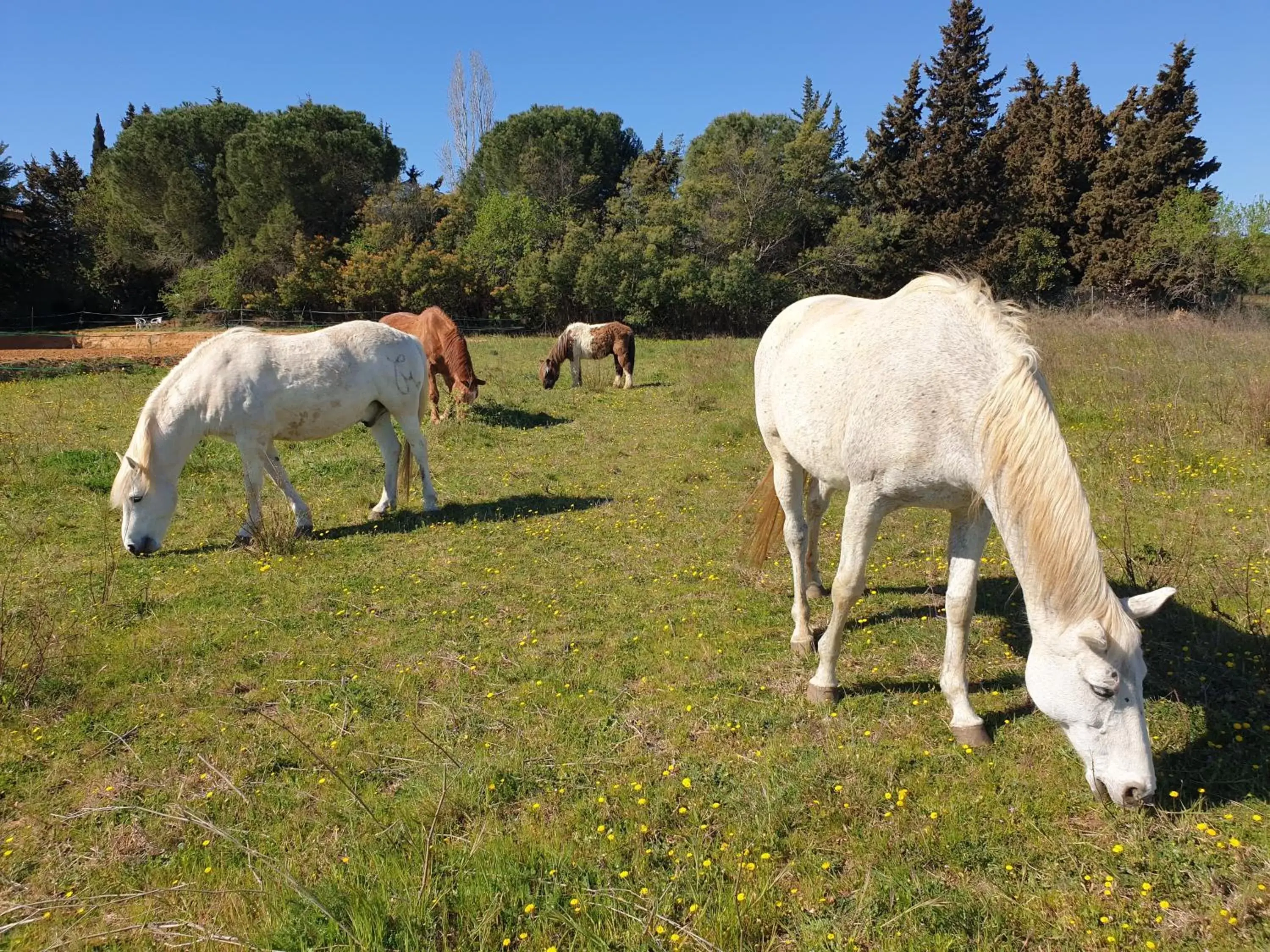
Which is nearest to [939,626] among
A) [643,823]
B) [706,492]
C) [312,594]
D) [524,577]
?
[643,823]

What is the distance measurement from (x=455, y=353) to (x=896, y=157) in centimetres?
3208

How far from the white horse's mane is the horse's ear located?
82mm

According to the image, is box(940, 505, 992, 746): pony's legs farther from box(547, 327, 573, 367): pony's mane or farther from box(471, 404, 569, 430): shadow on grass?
box(547, 327, 573, 367): pony's mane

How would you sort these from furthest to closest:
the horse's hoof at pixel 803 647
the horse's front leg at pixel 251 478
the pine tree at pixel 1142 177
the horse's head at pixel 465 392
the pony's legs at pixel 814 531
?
the pine tree at pixel 1142 177 → the horse's head at pixel 465 392 → the horse's front leg at pixel 251 478 → the pony's legs at pixel 814 531 → the horse's hoof at pixel 803 647

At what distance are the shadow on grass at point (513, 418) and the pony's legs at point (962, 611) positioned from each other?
369 inches

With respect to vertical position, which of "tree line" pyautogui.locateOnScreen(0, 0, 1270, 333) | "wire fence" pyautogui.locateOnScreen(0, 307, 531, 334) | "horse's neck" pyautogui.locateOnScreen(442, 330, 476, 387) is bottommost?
"horse's neck" pyautogui.locateOnScreen(442, 330, 476, 387)

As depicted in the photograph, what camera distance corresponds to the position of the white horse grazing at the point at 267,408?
6242 mm

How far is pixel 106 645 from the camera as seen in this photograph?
15.0 feet

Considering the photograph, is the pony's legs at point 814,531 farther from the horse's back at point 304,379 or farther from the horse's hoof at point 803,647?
the horse's back at point 304,379

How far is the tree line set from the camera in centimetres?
3112

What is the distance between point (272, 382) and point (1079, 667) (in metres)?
6.93

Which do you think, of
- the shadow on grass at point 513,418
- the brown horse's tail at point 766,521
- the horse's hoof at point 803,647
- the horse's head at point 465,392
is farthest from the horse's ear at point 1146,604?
the horse's head at point 465,392

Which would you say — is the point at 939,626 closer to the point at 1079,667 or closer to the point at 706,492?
the point at 1079,667

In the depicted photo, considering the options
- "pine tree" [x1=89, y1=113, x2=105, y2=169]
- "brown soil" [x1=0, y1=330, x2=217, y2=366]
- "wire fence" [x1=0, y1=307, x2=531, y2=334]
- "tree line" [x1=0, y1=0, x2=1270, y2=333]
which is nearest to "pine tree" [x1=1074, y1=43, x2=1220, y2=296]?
"tree line" [x1=0, y1=0, x2=1270, y2=333]
